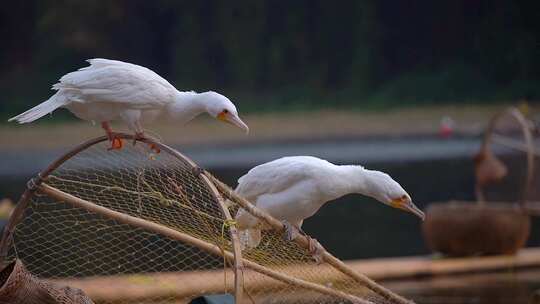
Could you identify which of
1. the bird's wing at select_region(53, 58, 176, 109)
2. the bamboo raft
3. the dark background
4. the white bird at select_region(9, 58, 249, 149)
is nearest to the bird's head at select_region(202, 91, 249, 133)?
the white bird at select_region(9, 58, 249, 149)

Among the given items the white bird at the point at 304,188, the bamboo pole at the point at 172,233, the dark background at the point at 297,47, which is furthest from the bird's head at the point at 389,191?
the dark background at the point at 297,47

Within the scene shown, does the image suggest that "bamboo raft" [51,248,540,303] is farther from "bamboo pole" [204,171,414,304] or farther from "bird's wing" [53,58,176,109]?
"bird's wing" [53,58,176,109]

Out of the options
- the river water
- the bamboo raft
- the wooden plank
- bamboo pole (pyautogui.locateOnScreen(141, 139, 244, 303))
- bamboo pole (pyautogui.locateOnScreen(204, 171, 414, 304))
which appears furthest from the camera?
the river water

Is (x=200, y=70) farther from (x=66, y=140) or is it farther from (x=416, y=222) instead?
(x=416, y=222)

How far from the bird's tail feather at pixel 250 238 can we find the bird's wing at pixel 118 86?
71cm

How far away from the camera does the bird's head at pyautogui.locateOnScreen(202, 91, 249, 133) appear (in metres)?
4.13

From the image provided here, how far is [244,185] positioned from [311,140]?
1441 centimetres

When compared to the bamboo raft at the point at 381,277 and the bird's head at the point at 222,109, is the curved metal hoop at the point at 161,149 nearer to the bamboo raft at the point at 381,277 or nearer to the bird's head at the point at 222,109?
the bird's head at the point at 222,109

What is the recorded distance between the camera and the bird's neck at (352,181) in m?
4.23

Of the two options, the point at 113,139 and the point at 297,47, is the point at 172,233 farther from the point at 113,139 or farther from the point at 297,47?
the point at 297,47

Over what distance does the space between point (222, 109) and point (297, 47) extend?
66.3 ft

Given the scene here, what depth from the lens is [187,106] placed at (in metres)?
4.22

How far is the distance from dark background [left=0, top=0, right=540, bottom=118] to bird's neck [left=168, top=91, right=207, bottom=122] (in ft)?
56.1

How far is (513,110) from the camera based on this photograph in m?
9.05
